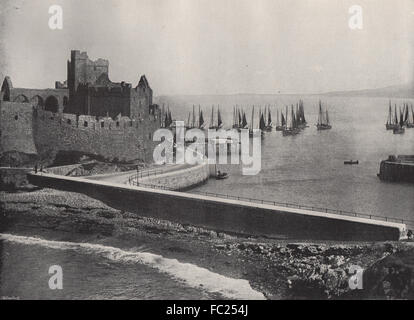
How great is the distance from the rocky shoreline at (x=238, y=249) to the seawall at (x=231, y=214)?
16.0 inches

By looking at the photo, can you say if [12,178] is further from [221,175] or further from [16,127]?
[221,175]

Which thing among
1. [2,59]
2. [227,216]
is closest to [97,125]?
[2,59]

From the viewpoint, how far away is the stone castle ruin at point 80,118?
2042 centimetres

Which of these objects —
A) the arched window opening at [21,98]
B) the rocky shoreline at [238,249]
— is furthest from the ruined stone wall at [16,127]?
A: the rocky shoreline at [238,249]

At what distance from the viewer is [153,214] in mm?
16469

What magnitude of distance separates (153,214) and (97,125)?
8.63 meters

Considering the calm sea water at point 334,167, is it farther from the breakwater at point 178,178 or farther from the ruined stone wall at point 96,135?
the ruined stone wall at point 96,135

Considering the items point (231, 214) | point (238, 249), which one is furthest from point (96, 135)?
point (238, 249)

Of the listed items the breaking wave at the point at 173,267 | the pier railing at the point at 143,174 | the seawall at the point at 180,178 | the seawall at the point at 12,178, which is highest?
the seawall at the point at 12,178

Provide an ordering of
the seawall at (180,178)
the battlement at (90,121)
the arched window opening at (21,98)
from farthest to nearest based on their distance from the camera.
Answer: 1. the arched window opening at (21,98)
2. the seawall at (180,178)
3. the battlement at (90,121)

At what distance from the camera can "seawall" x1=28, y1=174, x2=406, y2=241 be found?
43.4 feet

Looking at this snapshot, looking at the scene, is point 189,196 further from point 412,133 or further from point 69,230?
point 412,133

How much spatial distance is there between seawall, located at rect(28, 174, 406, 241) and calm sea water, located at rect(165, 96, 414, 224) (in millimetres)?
6864

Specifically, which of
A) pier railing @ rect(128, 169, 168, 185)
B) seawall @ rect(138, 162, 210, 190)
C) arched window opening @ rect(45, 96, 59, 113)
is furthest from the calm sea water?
arched window opening @ rect(45, 96, 59, 113)
